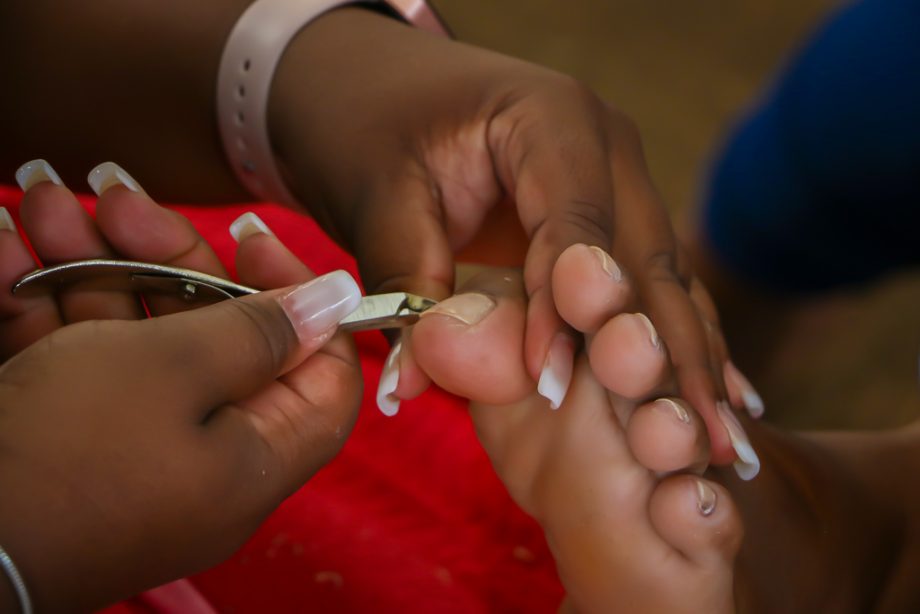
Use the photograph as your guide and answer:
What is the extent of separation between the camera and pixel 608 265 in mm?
363

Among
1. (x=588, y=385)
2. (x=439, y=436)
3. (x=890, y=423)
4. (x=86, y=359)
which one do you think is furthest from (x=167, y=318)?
(x=890, y=423)

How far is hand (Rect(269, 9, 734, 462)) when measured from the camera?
0.41 meters

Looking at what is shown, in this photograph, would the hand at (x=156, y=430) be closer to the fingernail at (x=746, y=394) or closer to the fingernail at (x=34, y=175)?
the fingernail at (x=34, y=175)

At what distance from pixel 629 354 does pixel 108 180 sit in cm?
22

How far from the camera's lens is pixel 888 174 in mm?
688

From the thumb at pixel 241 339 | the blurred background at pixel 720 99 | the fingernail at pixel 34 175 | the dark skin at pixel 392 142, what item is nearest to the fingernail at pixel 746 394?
the dark skin at pixel 392 142

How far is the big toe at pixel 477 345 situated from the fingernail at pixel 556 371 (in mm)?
11

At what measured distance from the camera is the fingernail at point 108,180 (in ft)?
1.33

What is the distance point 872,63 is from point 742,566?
411 mm

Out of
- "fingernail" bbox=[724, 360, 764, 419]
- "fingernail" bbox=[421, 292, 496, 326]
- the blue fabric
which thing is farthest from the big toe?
the blue fabric

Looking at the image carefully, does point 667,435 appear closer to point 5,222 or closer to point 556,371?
point 556,371

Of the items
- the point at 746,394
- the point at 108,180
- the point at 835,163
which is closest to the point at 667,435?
the point at 746,394

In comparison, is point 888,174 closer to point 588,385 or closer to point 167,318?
point 588,385

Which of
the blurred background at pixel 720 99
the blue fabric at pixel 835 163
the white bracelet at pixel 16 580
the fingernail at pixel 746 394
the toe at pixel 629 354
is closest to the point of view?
the white bracelet at pixel 16 580
